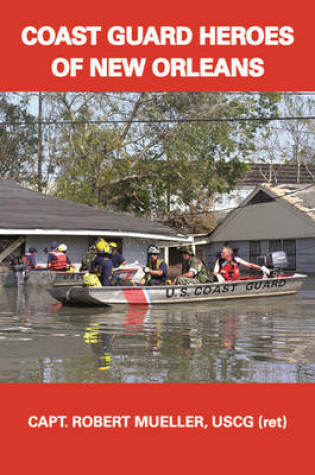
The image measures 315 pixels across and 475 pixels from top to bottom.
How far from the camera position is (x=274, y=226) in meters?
41.9

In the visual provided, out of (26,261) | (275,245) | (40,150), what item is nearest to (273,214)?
(275,245)

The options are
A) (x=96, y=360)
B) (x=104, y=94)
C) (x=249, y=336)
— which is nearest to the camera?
(x=96, y=360)

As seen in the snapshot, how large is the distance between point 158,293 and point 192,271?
5.01 feet

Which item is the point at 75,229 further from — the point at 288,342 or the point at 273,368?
the point at 273,368

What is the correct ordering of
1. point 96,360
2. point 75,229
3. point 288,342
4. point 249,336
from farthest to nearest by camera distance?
point 75,229 → point 249,336 → point 288,342 → point 96,360

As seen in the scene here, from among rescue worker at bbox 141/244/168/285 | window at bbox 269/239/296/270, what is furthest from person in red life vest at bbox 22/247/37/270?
window at bbox 269/239/296/270

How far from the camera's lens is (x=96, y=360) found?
1009cm

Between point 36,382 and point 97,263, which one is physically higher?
point 97,263

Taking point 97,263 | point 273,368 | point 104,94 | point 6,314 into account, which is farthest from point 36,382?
point 104,94

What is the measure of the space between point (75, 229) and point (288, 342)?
18.6 metres

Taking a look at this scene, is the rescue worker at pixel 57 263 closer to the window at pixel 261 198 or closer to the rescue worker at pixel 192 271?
the rescue worker at pixel 192 271

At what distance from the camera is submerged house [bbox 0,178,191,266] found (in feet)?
96.7

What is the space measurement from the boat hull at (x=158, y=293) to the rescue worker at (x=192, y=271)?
42cm

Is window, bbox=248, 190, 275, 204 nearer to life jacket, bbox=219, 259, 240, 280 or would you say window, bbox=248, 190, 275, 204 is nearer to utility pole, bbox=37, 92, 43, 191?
utility pole, bbox=37, 92, 43, 191
